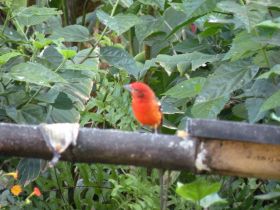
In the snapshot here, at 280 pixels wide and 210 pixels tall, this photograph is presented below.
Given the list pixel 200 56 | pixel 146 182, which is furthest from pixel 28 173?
pixel 200 56

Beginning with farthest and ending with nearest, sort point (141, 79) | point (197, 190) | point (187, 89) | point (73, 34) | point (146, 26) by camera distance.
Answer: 1. point (141, 79)
2. point (146, 26)
3. point (73, 34)
4. point (187, 89)
5. point (197, 190)

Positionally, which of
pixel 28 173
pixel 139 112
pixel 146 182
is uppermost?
pixel 139 112

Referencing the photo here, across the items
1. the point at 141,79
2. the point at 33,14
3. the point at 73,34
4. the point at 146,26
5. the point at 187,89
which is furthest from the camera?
the point at 141,79

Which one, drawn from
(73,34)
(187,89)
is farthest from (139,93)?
(73,34)

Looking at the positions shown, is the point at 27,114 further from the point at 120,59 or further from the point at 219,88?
the point at 219,88

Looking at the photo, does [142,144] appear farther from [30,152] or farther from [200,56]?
[200,56]

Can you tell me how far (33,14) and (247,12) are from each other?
2.94 feet

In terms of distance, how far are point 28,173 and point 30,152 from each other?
1.08 meters

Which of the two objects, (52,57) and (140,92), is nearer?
(140,92)

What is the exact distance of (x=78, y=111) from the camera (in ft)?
9.87

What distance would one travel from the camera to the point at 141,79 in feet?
11.5

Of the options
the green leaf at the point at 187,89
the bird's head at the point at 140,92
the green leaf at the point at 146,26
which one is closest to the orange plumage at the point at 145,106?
the bird's head at the point at 140,92

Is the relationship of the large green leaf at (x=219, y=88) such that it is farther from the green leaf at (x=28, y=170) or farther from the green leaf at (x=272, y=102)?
the green leaf at (x=28, y=170)

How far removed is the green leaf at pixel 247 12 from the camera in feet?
7.63
